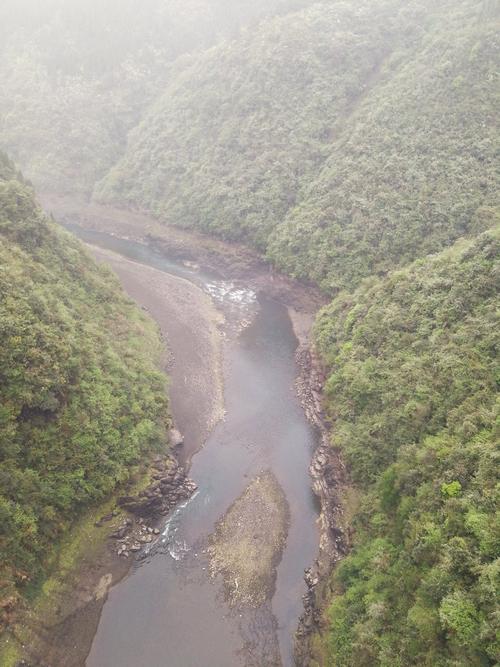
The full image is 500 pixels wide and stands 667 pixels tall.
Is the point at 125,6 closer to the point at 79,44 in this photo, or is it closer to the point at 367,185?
the point at 79,44

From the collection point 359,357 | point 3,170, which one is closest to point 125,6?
point 3,170

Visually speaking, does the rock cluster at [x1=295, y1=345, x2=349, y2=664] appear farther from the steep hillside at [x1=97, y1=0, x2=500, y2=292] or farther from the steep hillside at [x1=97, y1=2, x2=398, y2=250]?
the steep hillside at [x1=97, y1=2, x2=398, y2=250]

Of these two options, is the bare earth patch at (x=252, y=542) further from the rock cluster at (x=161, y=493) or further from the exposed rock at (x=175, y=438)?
the exposed rock at (x=175, y=438)

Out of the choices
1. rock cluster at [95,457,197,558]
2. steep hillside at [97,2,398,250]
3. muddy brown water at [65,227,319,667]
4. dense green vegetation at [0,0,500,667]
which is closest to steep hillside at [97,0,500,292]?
steep hillside at [97,2,398,250]

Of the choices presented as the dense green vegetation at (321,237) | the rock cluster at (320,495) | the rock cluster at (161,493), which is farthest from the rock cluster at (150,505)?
the rock cluster at (320,495)

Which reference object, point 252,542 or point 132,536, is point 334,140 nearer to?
point 252,542

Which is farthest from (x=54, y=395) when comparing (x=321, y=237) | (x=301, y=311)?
(x=321, y=237)

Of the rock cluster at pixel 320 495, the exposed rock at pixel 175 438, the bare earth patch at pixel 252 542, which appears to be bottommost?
the exposed rock at pixel 175 438
